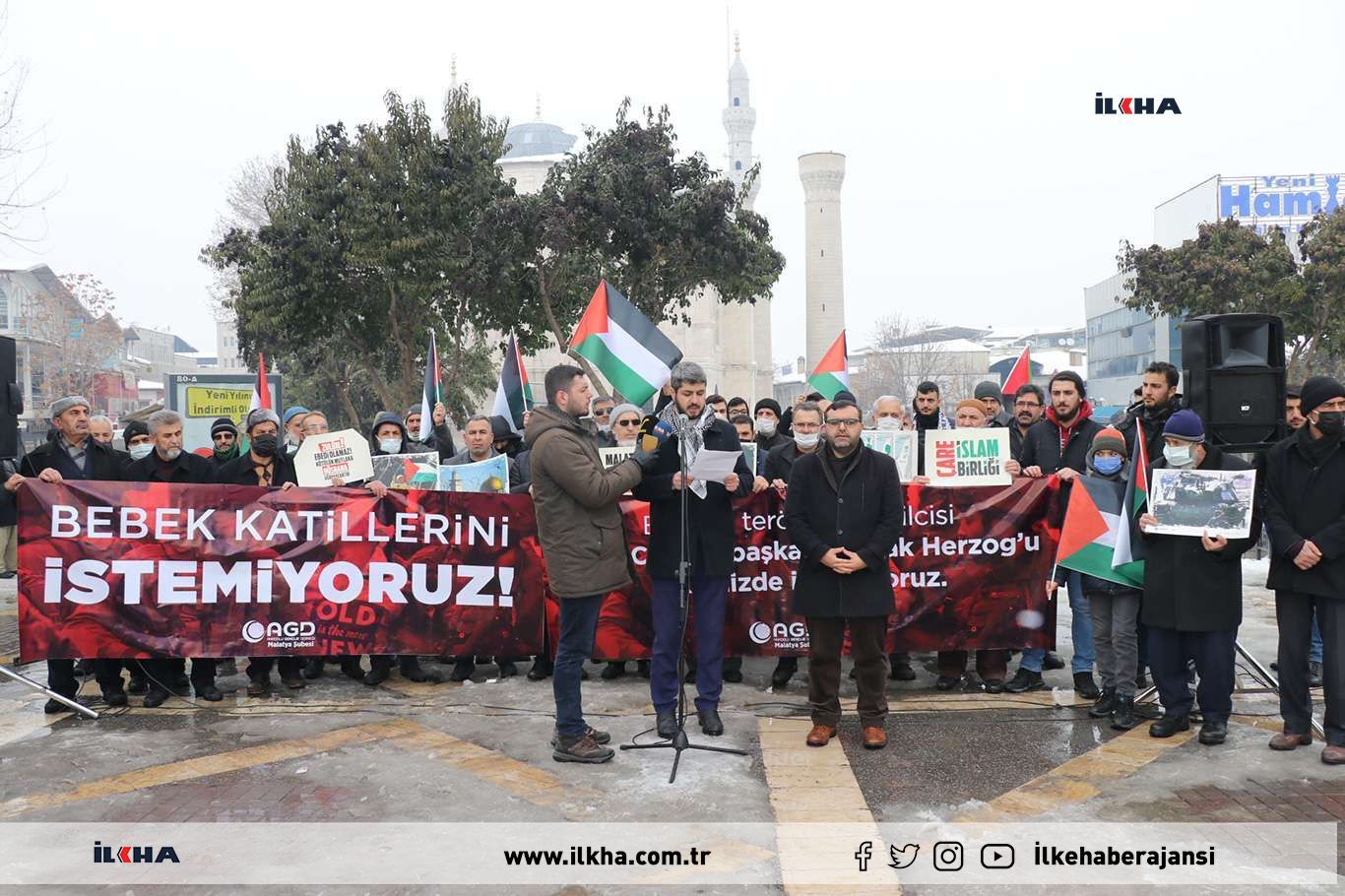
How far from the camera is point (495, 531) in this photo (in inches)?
287

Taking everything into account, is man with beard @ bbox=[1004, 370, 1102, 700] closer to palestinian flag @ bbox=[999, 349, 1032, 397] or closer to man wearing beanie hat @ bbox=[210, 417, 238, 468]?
palestinian flag @ bbox=[999, 349, 1032, 397]

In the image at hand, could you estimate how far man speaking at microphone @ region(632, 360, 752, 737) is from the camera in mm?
5902

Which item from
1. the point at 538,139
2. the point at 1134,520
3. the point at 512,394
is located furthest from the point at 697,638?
the point at 538,139

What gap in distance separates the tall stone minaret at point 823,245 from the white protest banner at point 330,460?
247ft

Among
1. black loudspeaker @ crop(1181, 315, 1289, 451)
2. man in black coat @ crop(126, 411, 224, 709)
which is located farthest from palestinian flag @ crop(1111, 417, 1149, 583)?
man in black coat @ crop(126, 411, 224, 709)

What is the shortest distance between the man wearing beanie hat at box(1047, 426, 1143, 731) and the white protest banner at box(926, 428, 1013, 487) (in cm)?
79

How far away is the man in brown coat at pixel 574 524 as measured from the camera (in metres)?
5.46

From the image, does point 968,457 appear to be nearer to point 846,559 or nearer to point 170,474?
point 846,559

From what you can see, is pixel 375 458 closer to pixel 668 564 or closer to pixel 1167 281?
pixel 668 564

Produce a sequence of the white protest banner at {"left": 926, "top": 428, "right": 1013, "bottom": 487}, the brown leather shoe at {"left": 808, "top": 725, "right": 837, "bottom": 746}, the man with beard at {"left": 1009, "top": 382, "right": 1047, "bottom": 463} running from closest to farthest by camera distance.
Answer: the brown leather shoe at {"left": 808, "top": 725, "right": 837, "bottom": 746} < the white protest banner at {"left": 926, "top": 428, "right": 1013, "bottom": 487} < the man with beard at {"left": 1009, "top": 382, "right": 1047, "bottom": 463}

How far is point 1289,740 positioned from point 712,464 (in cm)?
345

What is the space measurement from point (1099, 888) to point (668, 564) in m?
2.82

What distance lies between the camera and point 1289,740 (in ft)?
18.3

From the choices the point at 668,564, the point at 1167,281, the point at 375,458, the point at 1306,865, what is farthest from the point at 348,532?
the point at 1167,281
